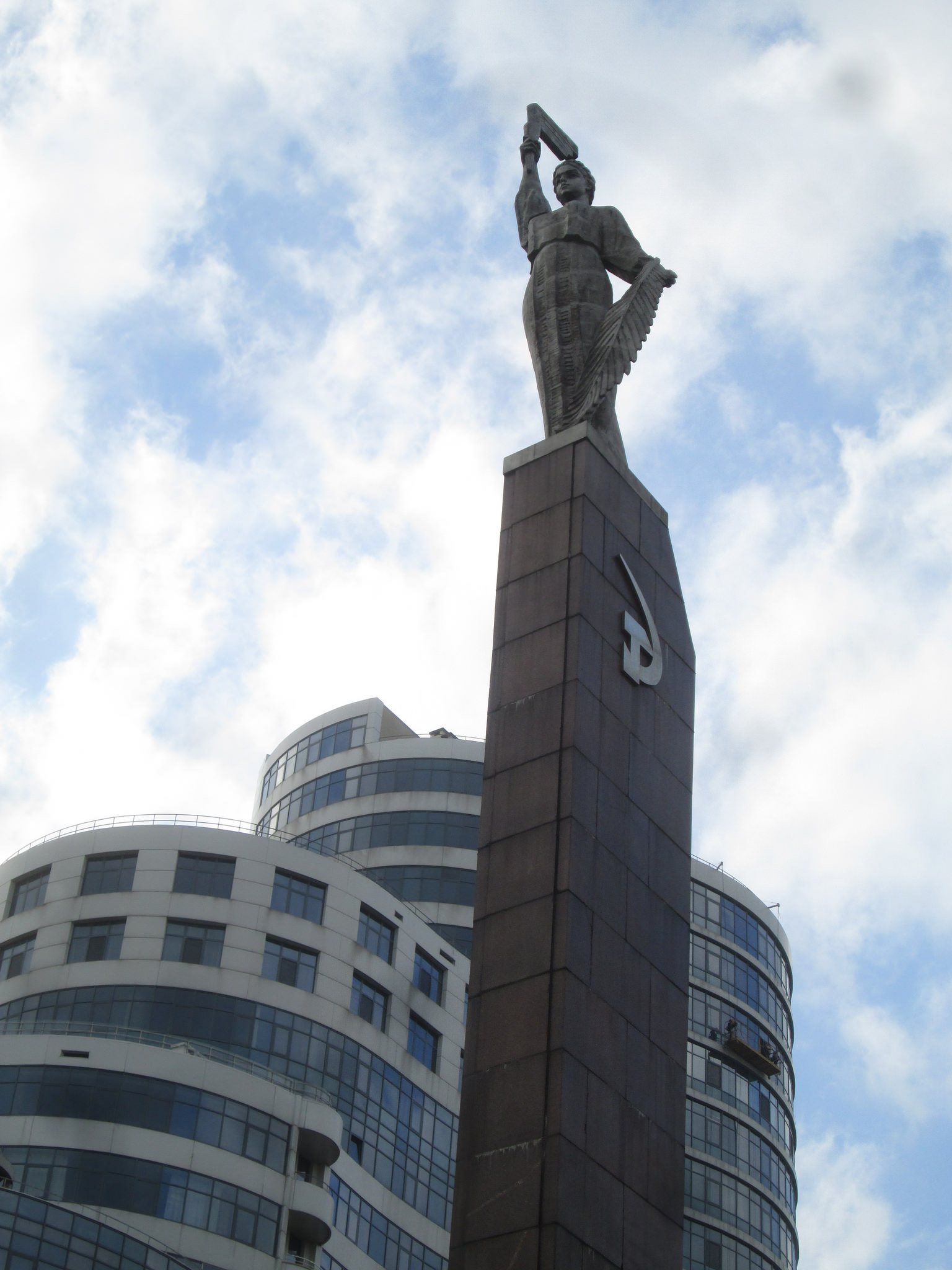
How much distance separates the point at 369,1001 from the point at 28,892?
1279cm

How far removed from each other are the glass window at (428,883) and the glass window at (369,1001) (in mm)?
13873

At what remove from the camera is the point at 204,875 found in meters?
62.0

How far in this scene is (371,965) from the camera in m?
63.0

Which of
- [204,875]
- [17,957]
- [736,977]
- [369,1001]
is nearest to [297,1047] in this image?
[369,1001]

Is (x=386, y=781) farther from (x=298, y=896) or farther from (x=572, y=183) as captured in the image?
(x=572, y=183)

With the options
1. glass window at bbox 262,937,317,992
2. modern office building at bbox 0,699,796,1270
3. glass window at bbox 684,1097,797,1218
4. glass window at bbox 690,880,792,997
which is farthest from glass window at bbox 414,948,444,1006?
glass window at bbox 690,880,792,997

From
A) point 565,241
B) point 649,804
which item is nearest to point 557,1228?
point 649,804

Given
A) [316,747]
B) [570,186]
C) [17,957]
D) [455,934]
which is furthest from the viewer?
[316,747]

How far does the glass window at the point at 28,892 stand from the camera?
6350 centimetres

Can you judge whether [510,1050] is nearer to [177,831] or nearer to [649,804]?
[649,804]

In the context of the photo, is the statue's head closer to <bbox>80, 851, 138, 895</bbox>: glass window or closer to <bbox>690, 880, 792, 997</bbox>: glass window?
<bbox>80, 851, 138, 895</bbox>: glass window

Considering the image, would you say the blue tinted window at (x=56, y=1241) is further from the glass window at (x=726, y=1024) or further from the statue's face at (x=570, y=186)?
the glass window at (x=726, y=1024)

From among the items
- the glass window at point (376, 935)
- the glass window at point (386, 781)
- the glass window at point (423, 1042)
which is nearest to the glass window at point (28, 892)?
the glass window at point (376, 935)

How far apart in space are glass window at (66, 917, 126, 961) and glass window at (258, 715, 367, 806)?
81.9 ft
